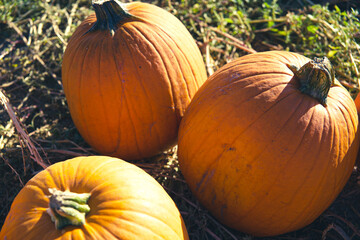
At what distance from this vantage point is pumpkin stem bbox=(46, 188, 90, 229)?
1773mm

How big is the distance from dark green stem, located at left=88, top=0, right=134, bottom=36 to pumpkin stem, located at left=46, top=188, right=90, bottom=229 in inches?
49.8

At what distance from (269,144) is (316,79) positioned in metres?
0.47

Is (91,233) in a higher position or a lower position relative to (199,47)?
lower

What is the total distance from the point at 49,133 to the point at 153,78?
4.79 feet

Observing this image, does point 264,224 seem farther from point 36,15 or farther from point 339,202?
point 36,15

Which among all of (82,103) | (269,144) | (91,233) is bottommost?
(91,233)

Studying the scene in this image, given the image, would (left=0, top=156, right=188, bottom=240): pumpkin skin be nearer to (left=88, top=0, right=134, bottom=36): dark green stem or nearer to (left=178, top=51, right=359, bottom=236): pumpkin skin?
(left=178, top=51, right=359, bottom=236): pumpkin skin

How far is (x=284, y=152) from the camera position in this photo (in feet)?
7.06

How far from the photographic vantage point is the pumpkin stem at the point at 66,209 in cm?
177

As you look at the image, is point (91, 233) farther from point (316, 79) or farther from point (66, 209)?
point (316, 79)

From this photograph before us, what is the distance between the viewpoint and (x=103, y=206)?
1943 mm

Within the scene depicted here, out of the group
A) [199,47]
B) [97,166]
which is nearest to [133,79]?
[97,166]

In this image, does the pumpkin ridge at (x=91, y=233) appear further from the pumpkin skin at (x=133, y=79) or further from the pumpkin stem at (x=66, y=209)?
the pumpkin skin at (x=133, y=79)

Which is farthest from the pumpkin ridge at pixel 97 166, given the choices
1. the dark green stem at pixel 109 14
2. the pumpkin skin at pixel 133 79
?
the dark green stem at pixel 109 14
